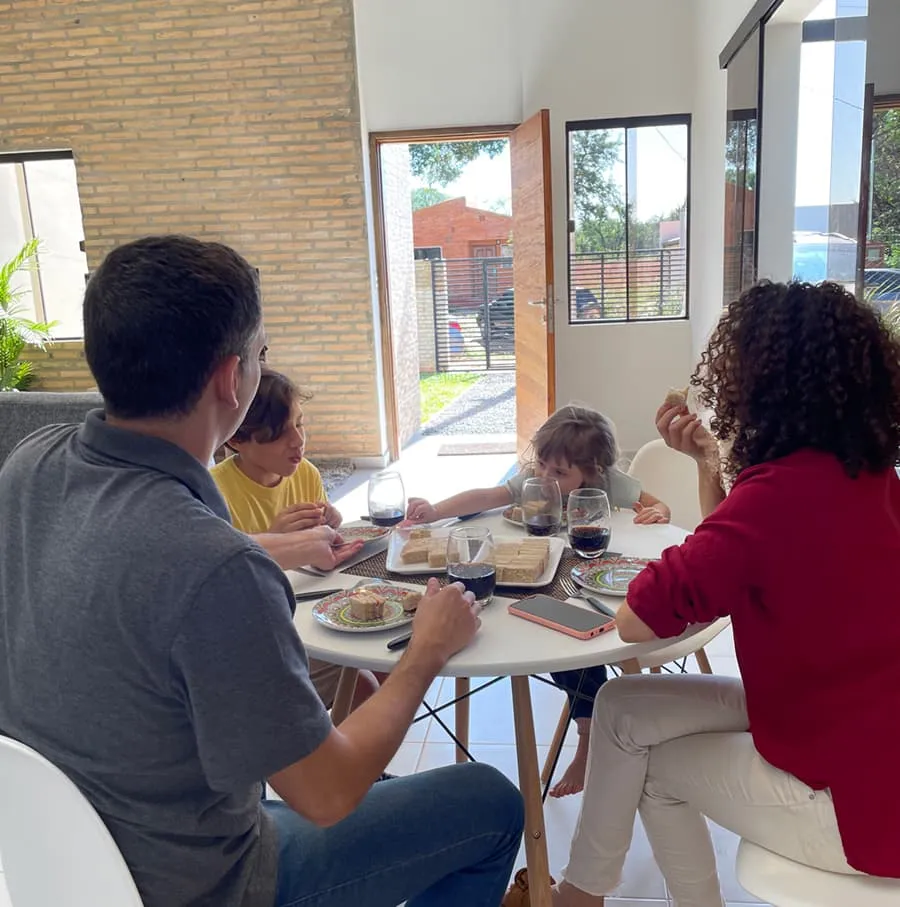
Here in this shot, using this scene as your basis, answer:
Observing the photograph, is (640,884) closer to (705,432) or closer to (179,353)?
(705,432)

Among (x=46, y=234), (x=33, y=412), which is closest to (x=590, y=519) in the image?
(x=33, y=412)

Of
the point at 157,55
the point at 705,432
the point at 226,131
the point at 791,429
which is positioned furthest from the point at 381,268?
the point at 791,429

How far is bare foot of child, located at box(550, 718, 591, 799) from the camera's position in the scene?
6.49 feet

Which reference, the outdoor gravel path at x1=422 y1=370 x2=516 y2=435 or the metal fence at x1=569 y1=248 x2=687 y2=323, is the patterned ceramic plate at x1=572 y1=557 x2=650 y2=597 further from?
the outdoor gravel path at x1=422 y1=370 x2=516 y2=435

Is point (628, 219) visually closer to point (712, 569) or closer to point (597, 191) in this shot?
point (597, 191)

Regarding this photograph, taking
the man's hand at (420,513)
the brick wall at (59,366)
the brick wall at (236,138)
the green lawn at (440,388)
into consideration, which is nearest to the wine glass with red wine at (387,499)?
the man's hand at (420,513)

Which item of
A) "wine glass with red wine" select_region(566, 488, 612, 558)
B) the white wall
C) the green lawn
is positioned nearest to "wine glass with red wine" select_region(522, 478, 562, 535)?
"wine glass with red wine" select_region(566, 488, 612, 558)

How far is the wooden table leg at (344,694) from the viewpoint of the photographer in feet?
6.02

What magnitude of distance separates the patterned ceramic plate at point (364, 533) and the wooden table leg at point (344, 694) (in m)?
0.32

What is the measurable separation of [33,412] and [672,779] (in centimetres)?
219

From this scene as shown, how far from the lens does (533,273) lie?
16.5 feet

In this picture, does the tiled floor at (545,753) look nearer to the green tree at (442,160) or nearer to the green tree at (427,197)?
the green tree at (442,160)

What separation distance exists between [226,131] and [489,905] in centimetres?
526

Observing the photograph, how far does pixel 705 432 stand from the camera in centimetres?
153
